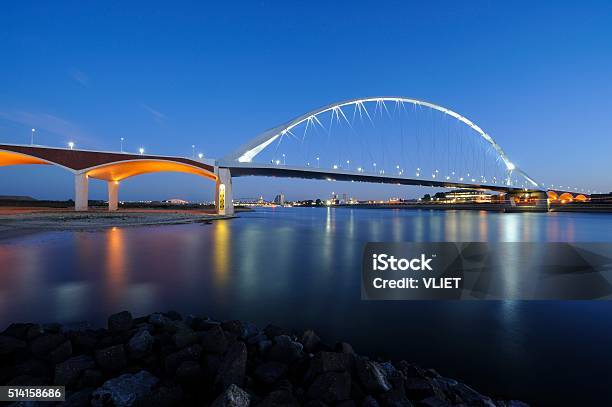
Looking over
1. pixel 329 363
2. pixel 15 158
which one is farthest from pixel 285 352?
pixel 15 158

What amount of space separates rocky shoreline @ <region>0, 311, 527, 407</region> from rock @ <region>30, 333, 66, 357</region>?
0.01m

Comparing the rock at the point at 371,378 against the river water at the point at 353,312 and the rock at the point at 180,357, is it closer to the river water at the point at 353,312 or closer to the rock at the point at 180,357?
the river water at the point at 353,312

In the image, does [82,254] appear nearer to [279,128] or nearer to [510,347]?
[510,347]

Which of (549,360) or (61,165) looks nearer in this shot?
(549,360)

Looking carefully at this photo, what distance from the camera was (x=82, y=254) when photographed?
1234cm

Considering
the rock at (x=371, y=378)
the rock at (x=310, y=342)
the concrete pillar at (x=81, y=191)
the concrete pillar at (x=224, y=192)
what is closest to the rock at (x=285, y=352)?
the rock at (x=310, y=342)

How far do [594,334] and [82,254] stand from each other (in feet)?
52.6

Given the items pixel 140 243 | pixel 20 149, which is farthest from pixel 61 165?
pixel 140 243

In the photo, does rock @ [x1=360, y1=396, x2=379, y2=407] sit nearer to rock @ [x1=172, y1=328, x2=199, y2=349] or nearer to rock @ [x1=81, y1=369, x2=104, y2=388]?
rock @ [x1=172, y1=328, x2=199, y2=349]

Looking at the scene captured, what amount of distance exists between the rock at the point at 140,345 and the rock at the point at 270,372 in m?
1.57

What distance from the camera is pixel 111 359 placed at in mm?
3604

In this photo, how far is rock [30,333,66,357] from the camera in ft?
12.7

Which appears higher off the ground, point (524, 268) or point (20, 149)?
point (20, 149)

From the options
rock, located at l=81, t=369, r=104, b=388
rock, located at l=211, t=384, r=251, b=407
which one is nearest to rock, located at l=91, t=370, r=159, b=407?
rock, located at l=81, t=369, r=104, b=388
